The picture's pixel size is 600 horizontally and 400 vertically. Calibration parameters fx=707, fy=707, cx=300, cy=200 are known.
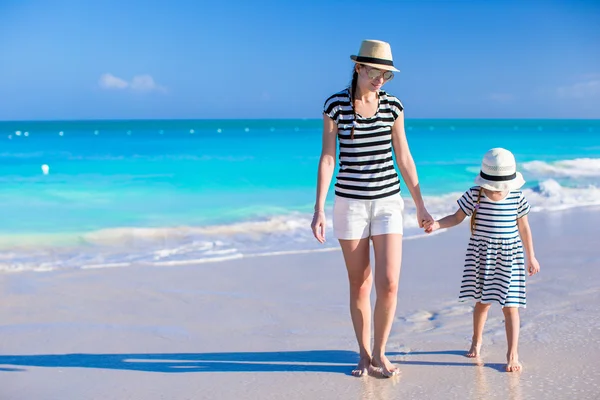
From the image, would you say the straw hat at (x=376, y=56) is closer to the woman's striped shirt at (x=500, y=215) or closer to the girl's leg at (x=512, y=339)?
the woman's striped shirt at (x=500, y=215)

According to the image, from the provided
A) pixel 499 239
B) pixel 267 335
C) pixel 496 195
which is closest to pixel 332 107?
pixel 496 195

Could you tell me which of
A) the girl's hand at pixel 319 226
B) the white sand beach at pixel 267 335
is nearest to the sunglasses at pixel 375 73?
the girl's hand at pixel 319 226

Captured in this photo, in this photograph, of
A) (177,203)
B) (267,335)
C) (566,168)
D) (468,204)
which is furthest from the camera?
(566,168)

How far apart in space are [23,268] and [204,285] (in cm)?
205

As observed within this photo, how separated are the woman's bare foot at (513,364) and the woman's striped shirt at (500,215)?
64 cm

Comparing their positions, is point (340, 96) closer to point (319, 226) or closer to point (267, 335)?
point (319, 226)

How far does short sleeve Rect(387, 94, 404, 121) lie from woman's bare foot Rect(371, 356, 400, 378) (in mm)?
1279

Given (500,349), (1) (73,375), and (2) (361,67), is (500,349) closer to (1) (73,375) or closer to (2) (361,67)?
(2) (361,67)

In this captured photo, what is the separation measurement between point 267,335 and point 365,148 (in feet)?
5.09

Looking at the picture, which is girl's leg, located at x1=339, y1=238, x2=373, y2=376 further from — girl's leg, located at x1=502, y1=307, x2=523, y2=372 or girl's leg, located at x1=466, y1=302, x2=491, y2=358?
girl's leg, located at x1=502, y1=307, x2=523, y2=372

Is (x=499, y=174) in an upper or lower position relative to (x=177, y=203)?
upper

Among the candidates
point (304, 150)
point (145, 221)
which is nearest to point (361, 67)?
point (145, 221)

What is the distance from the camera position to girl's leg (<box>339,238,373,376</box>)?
3.70 meters

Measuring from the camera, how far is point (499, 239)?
3771mm
